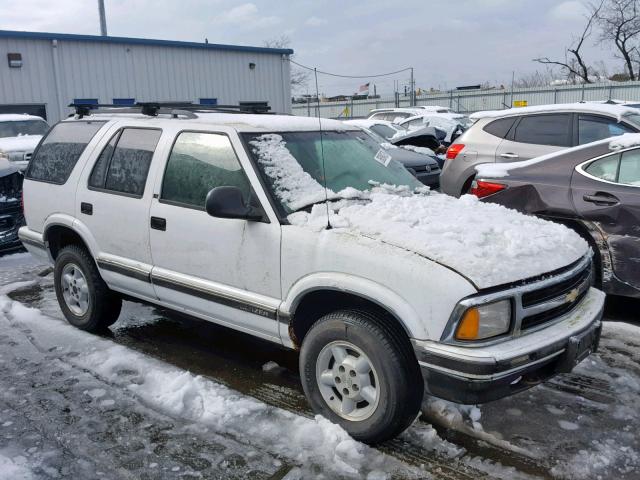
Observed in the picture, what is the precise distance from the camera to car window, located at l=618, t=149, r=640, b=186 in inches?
197

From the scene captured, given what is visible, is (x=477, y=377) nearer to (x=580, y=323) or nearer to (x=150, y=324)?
(x=580, y=323)

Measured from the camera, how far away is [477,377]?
2.88 m

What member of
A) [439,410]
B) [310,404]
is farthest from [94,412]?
[439,410]

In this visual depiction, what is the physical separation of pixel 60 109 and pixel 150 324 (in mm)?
16659

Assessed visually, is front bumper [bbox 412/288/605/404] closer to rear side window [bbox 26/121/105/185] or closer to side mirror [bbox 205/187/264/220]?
side mirror [bbox 205/187/264/220]

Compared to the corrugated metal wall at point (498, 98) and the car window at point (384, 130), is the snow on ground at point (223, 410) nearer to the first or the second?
the car window at point (384, 130)

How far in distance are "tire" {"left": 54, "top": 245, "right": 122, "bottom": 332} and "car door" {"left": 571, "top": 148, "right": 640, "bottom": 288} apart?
3.92 meters

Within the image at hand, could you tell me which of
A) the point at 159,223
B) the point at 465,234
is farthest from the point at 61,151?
the point at 465,234

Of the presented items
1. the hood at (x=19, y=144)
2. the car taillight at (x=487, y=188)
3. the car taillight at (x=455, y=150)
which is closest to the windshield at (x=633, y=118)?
the car taillight at (x=455, y=150)

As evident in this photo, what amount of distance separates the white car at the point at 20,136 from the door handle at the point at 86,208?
7379mm

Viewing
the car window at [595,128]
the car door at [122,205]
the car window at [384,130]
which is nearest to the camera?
the car door at [122,205]

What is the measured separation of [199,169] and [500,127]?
5.55m

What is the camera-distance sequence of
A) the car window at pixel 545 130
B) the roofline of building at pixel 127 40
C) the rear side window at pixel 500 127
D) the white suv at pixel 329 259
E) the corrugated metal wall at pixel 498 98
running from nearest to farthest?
the white suv at pixel 329 259
the car window at pixel 545 130
the rear side window at pixel 500 127
the roofline of building at pixel 127 40
the corrugated metal wall at pixel 498 98

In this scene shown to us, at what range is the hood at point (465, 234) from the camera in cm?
304
